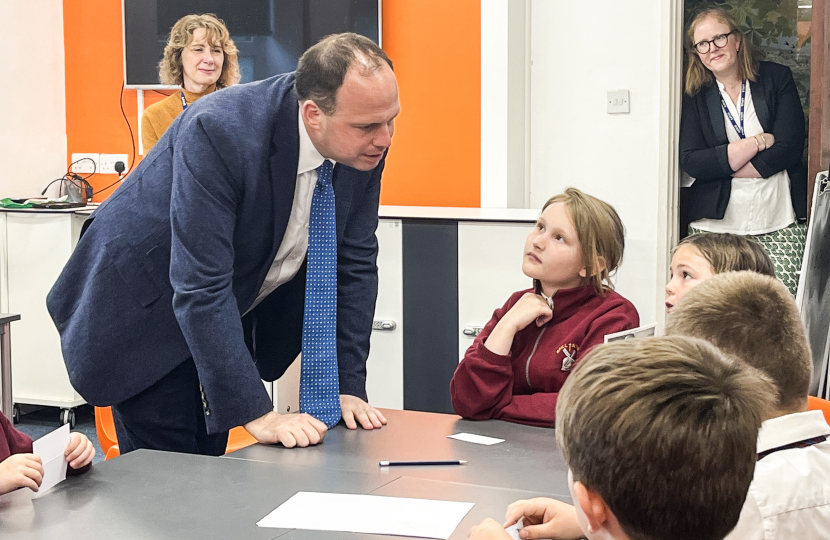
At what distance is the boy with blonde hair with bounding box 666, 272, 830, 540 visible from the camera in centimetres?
122

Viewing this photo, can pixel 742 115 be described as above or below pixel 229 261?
above

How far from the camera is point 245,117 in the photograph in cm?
192

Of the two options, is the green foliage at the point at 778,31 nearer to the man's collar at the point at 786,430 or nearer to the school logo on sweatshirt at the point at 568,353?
the school logo on sweatshirt at the point at 568,353

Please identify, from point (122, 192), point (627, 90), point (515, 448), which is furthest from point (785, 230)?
point (122, 192)

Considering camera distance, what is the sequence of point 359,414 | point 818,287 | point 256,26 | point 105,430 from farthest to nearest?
point 256,26 → point 818,287 → point 105,430 → point 359,414

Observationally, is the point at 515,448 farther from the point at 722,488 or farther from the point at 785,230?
the point at 785,230

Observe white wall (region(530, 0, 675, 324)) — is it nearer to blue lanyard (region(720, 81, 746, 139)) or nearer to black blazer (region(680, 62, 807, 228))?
black blazer (region(680, 62, 807, 228))

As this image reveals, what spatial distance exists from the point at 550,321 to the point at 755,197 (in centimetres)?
225

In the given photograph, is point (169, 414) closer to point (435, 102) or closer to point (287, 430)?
point (287, 430)

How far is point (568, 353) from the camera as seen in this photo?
217cm

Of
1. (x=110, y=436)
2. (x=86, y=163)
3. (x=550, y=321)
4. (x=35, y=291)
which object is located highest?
(x=86, y=163)

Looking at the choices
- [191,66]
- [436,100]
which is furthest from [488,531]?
[436,100]

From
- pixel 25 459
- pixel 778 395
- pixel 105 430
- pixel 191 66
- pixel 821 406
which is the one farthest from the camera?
pixel 191 66

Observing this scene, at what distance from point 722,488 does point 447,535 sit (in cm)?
49
